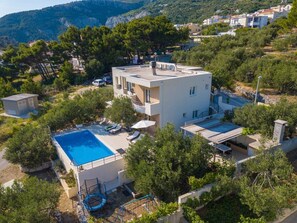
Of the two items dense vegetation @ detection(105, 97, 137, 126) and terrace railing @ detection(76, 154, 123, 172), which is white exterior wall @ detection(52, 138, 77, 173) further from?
dense vegetation @ detection(105, 97, 137, 126)

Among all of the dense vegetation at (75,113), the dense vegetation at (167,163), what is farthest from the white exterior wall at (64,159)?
the dense vegetation at (167,163)

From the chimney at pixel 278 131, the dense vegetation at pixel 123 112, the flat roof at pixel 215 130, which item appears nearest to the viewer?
the chimney at pixel 278 131

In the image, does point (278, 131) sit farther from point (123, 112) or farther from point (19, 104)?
point (19, 104)

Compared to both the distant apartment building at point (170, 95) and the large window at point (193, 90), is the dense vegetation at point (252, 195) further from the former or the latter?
the large window at point (193, 90)

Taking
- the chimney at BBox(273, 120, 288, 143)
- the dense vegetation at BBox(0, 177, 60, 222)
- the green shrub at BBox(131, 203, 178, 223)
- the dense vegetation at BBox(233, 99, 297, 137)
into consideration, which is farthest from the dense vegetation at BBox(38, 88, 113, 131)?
the chimney at BBox(273, 120, 288, 143)

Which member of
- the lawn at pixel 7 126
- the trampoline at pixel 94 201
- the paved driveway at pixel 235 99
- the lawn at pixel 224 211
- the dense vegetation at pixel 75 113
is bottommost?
the lawn at pixel 7 126

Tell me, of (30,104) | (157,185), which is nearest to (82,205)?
(157,185)

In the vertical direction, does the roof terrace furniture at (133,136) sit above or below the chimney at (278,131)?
below
